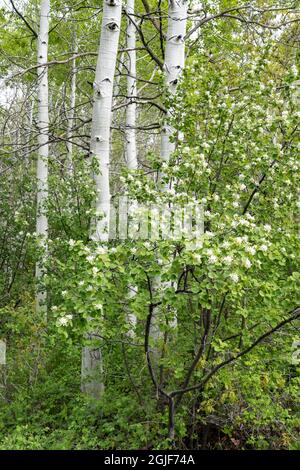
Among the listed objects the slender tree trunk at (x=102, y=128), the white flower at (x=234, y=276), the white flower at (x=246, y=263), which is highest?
the slender tree trunk at (x=102, y=128)

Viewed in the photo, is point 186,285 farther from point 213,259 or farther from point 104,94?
point 104,94

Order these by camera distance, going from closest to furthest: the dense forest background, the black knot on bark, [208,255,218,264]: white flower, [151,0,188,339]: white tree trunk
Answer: [208,255,218,264]: white flower, the dense forest background, the black knot on bark, [151,0,188,339]: white tree trunk

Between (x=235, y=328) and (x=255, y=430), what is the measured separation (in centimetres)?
130

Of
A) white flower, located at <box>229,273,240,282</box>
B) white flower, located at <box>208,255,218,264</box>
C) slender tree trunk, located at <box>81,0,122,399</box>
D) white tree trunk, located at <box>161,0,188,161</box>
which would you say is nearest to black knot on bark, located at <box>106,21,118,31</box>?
slender tree trunk, located at <box>81,0,122,399</box>

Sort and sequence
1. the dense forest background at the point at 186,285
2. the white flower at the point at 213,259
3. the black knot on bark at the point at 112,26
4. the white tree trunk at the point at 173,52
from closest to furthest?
1. the white flower at the point at 213,259
2. the dense forest background at the point at 186,285
3. the black knot on bark at the point at 112,26
4. the white tree trunk at the point at 173,52

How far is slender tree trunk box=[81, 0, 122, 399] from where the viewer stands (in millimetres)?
3941

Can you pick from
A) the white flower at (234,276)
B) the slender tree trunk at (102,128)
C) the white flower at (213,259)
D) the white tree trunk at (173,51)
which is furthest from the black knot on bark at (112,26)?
the white flower at (234,276)

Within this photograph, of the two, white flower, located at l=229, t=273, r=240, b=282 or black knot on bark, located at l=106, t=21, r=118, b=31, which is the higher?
black knot on bark, located at l=106, t=21, r=118, b=31

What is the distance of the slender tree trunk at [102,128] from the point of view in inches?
155

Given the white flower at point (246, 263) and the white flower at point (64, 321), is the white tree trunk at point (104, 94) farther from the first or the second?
the white flower at point (246, 263)

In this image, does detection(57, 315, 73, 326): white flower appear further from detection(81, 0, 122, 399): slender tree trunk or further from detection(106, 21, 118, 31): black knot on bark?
detection(106, 21, 118, 31): black knot on bark

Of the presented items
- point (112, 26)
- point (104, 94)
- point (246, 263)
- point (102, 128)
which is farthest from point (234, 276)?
point (112, 26)

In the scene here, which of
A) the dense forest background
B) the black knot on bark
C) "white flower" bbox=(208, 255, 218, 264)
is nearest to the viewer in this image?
"white flower" bbox=(208, 255, 218, 264)
